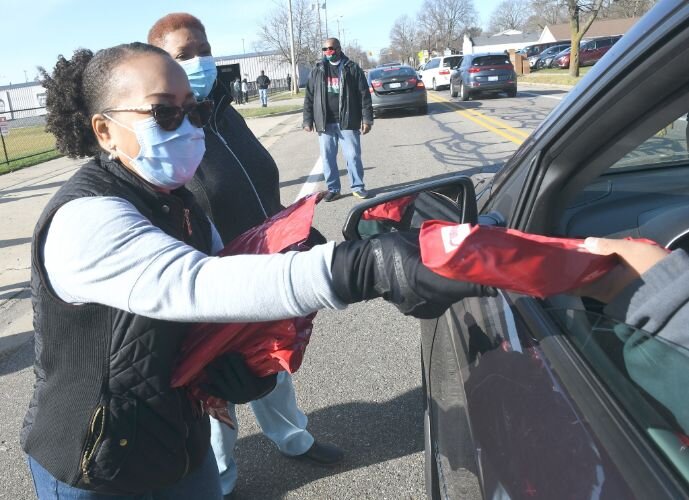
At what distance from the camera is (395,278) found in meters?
1.02

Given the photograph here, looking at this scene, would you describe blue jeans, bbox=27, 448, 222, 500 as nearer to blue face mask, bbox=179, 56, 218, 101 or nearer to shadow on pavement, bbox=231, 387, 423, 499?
shadow on pavement, bbox=231, 387, 423, 499

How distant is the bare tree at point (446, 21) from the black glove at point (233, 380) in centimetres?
10668

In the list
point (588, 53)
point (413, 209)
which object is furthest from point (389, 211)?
point (588, 53)

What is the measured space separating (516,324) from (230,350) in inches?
26.8

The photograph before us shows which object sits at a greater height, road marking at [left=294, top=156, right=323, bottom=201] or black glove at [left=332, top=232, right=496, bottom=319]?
black glove at [left=332, top=232, right=496, bottom=319]

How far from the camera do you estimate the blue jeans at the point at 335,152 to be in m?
7.96

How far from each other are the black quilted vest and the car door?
2.33ft

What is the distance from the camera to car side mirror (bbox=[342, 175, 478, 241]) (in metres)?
1.23

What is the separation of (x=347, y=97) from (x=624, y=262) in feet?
23.0

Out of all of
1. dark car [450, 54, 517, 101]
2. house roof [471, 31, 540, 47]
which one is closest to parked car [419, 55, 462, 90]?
dark car [450, 54, 517, 101]

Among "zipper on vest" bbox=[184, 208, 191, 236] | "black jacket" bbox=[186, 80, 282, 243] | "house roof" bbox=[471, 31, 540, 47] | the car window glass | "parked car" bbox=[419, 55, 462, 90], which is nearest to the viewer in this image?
"zipper on vest" bbox=[184, 208, 191, 236]

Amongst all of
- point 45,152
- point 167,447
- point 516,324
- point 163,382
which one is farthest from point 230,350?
point 45,152

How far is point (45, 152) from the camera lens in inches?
646

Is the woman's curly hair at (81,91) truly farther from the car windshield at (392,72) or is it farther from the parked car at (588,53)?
the parked car at (588,53)
